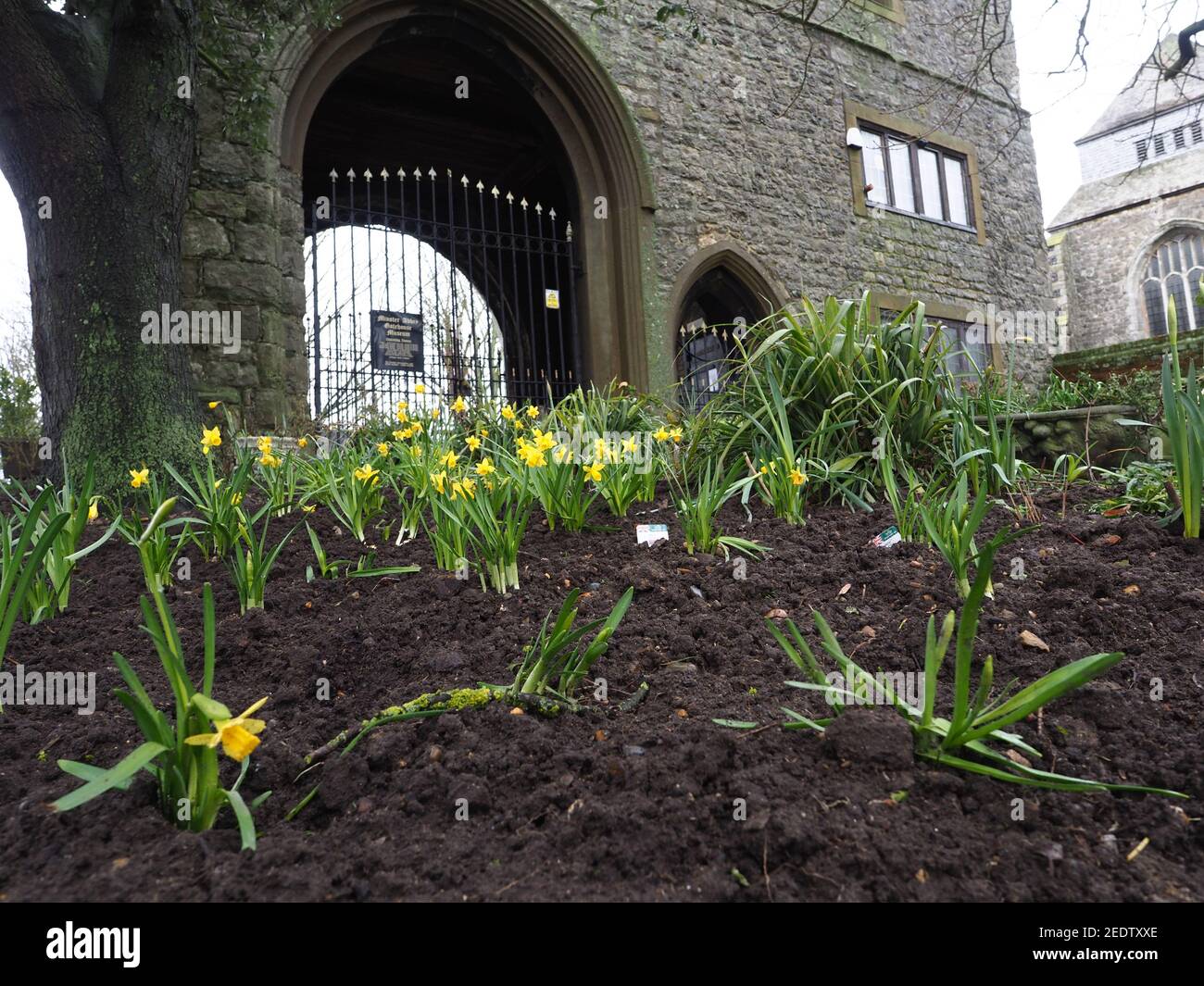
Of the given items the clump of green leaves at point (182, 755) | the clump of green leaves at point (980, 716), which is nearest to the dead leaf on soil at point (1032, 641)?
the clump of green leaves at point (980, 716)

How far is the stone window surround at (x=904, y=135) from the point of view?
940 cm

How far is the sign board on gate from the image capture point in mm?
7414

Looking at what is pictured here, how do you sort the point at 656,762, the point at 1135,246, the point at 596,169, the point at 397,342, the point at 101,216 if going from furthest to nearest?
1. the point at 1135,246
2. the point at 596,169
3. the point at 397,342
4. the point at 101,216
5. the point at 656,762

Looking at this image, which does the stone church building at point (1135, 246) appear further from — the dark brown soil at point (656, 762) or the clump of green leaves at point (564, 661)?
the clump of green leaves at point (564, 661)

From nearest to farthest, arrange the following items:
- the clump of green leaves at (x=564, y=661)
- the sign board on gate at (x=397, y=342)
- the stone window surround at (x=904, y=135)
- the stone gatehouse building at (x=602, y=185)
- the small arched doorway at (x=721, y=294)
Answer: the clump of green leaves at (x=564, y=661), the stone gatehouse building at (x=602, y=185), the sign board on gate at (x=397, y=342), the small arched doorway at (x=721, y=294), the stone window surround at (x=904, y=135)

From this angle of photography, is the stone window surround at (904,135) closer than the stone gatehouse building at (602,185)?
No

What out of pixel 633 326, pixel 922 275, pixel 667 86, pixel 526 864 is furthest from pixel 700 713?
pixel 922 275

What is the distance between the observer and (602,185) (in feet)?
25.5

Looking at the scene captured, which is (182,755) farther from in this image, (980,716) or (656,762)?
(980,716)

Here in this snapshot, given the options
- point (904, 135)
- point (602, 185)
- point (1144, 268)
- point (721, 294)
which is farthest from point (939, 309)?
point (1144, 268)

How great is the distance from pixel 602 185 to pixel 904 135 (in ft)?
15.8

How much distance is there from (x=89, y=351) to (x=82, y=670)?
2.11 meters

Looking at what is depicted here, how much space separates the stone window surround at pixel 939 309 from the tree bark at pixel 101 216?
737cm

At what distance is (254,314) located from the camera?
5520 millimetres
